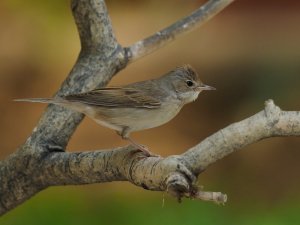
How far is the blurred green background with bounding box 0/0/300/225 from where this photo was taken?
19.2 ft

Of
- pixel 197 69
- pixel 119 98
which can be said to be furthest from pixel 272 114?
pixel 197 69

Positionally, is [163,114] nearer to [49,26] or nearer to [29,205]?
[29,205]

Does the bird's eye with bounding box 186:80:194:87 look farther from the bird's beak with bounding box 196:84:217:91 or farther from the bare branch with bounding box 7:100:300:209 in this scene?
the bare branch with bounding box 7:100:300:209

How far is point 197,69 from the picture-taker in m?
6.70

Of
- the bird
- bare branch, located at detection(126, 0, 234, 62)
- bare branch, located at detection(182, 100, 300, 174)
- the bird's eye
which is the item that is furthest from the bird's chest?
bare branch, located at detection(182, 100, 300, 174)

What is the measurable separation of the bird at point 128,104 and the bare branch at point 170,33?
0.16m

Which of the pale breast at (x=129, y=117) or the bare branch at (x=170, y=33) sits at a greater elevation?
the bare branch at (x=170, y=33)

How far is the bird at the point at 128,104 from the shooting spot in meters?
3.29

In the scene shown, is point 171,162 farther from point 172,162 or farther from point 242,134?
point 242,134

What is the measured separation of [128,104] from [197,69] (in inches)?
132

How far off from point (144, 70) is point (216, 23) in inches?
31.6

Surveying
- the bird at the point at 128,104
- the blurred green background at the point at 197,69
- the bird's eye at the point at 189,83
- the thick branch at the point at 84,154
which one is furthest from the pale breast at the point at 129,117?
the blurred green background at the point at 197,69

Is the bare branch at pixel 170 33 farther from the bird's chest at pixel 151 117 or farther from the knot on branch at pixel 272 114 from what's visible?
the knot on branch at pixel 272 114

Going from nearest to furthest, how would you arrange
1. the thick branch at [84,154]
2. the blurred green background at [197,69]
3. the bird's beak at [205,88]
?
the thick branch at [84,154]
the bird's beak at [205,88]
the blurred green background at [197,69]
